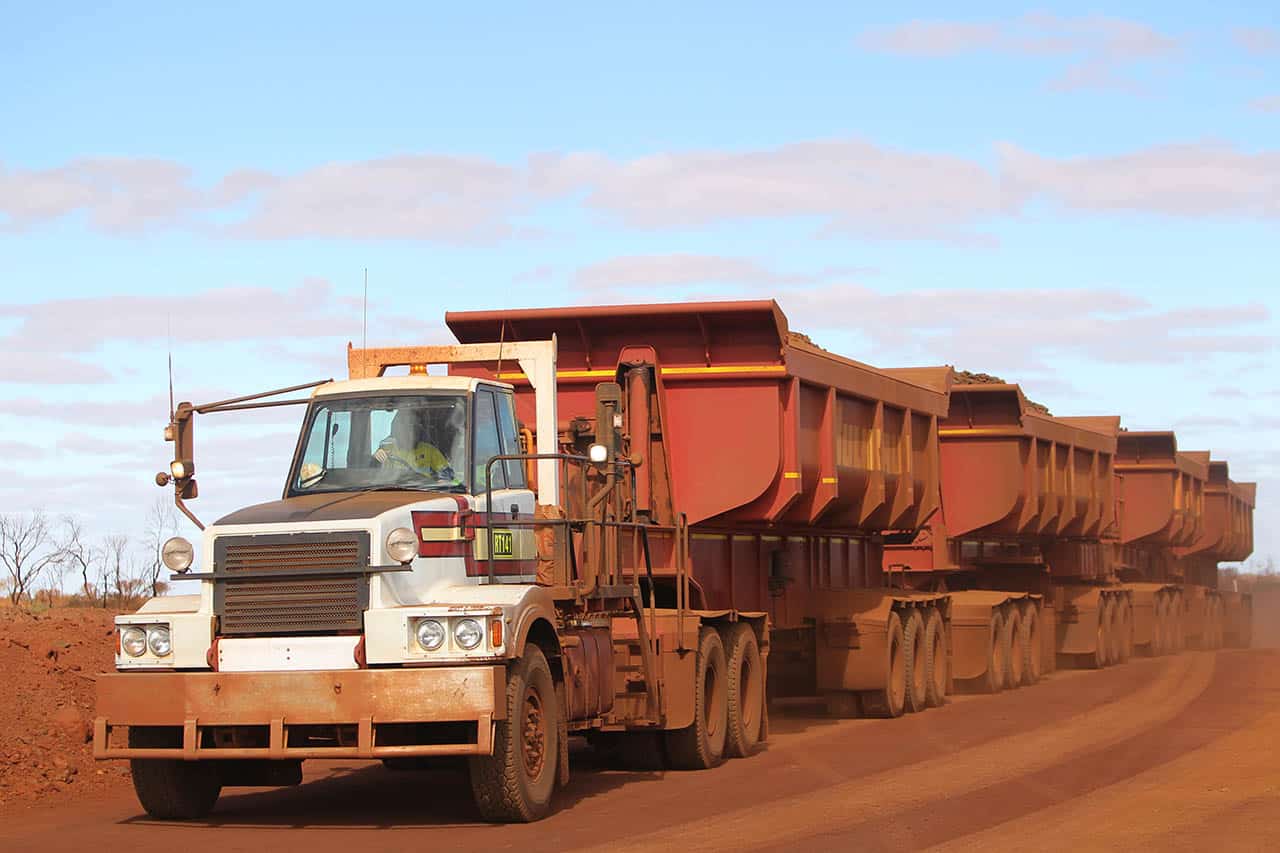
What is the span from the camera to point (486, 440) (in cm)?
1227

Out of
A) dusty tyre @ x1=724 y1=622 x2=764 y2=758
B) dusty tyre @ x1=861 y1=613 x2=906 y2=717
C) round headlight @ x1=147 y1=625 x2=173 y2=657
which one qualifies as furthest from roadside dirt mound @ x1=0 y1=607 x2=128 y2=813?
dusty tyre @ x1=861 y1=613 x2=906 y2=717

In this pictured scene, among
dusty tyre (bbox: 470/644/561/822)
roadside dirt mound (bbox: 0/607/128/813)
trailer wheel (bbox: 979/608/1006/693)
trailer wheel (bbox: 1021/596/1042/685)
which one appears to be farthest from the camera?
trailer wheel (bbox: 1021/596/1042/685)

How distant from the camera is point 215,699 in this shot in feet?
36.1

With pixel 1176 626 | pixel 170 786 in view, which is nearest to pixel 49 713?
pixel 170 786

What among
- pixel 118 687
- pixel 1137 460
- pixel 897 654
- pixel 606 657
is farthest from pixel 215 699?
pixel 1137 460

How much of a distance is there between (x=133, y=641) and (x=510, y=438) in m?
2.87

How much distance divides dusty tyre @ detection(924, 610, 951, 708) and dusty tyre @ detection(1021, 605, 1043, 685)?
3831mm

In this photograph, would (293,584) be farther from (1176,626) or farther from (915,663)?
(1176,626)

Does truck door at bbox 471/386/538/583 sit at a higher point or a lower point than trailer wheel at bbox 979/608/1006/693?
higher

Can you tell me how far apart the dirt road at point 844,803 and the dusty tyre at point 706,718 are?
0.97 feet

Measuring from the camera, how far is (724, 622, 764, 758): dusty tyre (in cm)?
1569

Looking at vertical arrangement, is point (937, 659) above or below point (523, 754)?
below

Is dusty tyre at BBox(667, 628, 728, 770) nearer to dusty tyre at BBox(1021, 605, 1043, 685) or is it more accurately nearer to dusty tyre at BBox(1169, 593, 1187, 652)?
dusty tyre at BBox(1021, 605, 1043, 685)

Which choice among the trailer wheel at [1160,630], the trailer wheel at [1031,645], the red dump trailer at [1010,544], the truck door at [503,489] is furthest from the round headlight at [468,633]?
the trailer wheel at [1160,630]
